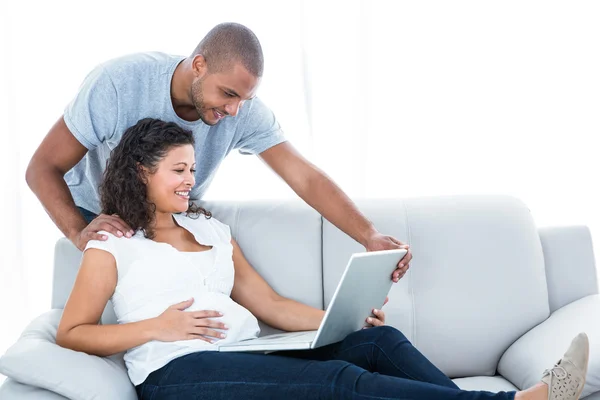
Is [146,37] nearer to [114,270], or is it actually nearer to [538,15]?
Result: [114,270]

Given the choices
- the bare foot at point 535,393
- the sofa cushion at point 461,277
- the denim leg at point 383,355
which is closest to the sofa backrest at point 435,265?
the sofa cushion at point 461,277

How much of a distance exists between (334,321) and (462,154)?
1.48 metres

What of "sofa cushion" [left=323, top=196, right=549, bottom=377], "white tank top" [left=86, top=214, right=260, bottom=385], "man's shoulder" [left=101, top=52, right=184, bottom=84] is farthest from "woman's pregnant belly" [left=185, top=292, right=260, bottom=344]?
"man's shoulder" [left=101, top=52, right=184, bottom=84]

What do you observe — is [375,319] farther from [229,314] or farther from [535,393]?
[535,393]

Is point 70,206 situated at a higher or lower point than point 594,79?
lower

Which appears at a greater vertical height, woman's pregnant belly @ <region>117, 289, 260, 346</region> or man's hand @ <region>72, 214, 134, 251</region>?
man's hand @ <region>72, 214, 134, 251</region>

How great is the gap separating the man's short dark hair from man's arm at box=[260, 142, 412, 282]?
12.6 inches

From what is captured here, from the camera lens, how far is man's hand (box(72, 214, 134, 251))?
1823mm

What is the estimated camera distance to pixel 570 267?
7.36 feet

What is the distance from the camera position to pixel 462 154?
116 inches

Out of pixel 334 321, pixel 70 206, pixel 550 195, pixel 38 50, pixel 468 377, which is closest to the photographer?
pixel 334 321

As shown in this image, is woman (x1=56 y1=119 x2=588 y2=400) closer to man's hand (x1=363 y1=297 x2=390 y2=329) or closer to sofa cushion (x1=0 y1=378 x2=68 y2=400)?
man's hand (x1=363 y1=297 x2=390 y2=329)

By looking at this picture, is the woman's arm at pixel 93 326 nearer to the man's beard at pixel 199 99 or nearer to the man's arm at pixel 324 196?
the man's beard at pixel 199 99

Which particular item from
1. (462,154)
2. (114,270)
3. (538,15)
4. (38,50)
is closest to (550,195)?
(462,154)
